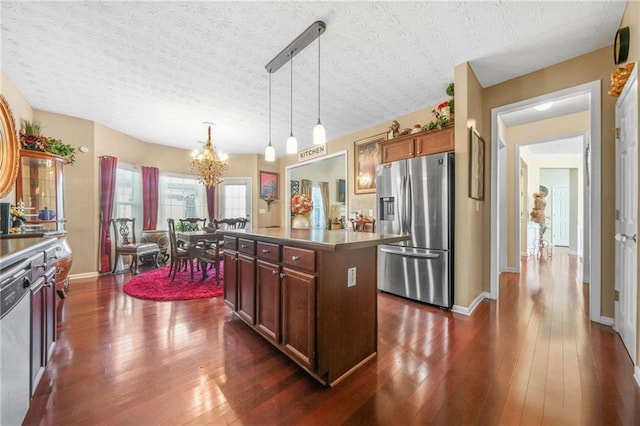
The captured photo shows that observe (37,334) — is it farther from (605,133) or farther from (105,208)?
(605,133)

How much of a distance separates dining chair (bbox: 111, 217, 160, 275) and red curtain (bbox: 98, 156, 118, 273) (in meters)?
0.11

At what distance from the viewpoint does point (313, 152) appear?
241 inches

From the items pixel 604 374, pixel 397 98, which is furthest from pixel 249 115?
pixel 604 374

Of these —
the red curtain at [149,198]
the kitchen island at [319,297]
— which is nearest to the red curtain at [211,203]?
the red curtain at [149,198]

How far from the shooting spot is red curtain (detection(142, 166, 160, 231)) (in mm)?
5488

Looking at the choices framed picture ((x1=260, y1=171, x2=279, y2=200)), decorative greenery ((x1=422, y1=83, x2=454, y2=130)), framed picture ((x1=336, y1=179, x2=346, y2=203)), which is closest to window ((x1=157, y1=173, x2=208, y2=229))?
framed picture ((x1=260, y1=171, x2=279, y2=200))

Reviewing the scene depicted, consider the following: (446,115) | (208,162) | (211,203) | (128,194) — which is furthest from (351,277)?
(211,203)

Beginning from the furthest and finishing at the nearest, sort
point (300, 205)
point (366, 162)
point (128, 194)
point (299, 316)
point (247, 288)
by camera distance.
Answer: point (128, 194) → point (366, 162) → point (300, 205) → point (247, 288) → point (299, 316)

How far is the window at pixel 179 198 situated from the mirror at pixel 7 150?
304cm

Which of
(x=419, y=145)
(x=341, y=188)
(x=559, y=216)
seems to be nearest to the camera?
(x=419, y=145)

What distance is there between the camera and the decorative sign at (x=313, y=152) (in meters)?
5.89

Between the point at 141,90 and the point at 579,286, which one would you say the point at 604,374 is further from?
the point at 141,90

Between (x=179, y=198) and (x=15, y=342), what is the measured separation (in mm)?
5476

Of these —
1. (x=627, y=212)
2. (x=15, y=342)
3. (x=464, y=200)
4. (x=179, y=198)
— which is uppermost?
(x=179, y=198)
